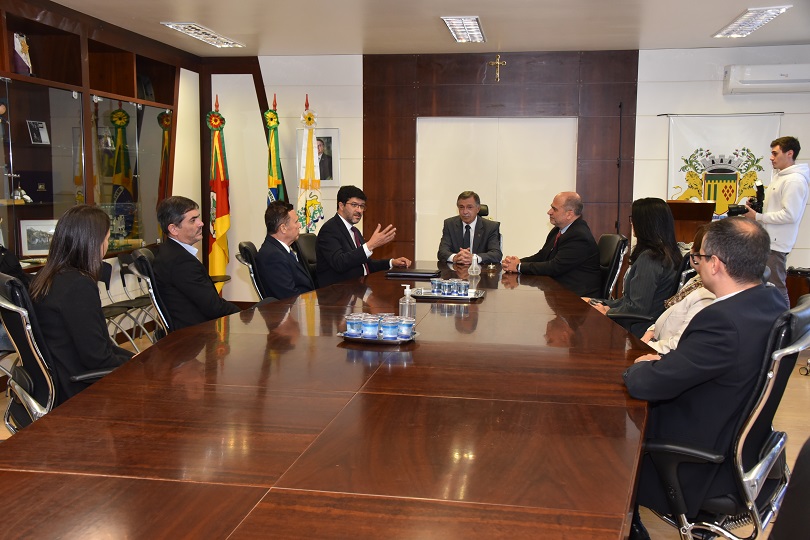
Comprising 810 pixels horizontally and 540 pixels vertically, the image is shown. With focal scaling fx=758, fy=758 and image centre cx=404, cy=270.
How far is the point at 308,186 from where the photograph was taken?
8.55m

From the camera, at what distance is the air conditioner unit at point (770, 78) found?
7.76m

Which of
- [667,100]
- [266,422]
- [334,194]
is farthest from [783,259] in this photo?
[266,422]

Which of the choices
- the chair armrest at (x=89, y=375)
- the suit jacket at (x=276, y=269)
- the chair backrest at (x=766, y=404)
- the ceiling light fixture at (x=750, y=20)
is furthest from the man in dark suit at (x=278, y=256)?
the ceiling light fixture at (x=750, y=20)

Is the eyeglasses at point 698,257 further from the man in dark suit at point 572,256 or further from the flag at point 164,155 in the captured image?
the flag at point 164,155

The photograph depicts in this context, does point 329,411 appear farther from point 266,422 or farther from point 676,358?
point 676,358

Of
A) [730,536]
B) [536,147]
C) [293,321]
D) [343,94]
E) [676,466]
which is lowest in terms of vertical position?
[730,536]

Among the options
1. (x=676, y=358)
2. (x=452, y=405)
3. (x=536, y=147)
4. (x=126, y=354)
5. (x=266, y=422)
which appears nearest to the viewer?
(x=266, y=422)

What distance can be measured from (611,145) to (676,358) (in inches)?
253

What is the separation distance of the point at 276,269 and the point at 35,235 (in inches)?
95.0

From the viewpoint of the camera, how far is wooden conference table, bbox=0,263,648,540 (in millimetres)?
1460

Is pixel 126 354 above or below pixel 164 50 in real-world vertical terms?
below

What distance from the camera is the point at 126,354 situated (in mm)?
3555

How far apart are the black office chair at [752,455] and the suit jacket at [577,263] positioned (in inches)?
124

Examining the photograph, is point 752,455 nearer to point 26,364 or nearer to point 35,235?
point 26,364
